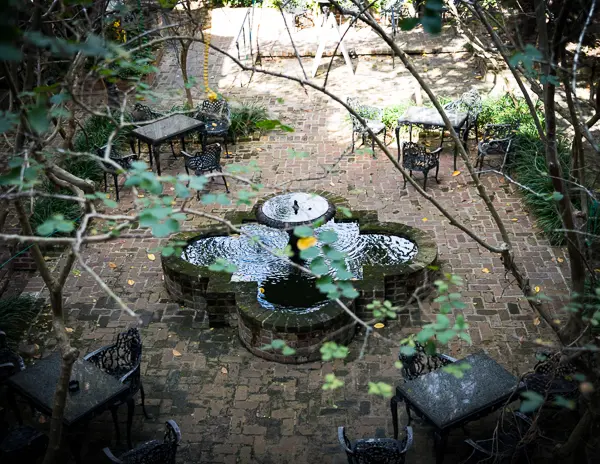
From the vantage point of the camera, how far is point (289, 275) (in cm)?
877

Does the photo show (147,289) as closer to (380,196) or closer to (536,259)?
(380,196)

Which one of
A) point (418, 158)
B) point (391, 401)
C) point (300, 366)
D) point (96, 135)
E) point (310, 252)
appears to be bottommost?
point (300, 366)

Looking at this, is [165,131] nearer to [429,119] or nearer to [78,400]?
[429,119]

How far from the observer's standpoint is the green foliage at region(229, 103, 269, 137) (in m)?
13.0

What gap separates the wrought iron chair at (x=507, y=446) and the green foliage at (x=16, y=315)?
5.54 meters

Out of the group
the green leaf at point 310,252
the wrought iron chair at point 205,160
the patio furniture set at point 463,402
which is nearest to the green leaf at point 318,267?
the green leaf at point 310,252

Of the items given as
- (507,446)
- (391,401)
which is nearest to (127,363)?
(391,401)

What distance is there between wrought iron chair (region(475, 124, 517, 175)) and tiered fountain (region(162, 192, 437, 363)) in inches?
113

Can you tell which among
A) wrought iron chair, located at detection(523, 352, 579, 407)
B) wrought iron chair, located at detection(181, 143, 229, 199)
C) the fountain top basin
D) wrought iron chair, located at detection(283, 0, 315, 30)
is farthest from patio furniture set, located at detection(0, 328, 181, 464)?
wrought iron chair, located at detection(283, 0, 315, 30)

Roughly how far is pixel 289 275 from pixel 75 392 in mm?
3386

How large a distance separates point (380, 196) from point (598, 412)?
20.6 feet

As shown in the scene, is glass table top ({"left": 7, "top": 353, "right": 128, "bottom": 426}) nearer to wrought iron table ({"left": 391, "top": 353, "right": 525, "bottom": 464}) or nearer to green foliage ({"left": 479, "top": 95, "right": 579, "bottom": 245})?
wrought iron table ({"left": 391, "top": 353, "right": 525, "bottom": 464})

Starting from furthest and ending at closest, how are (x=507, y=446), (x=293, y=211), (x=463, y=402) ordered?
(x=293, y=211), (x=463, y=402), (x=507, y=446)

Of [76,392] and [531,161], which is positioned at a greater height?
[531,161]
